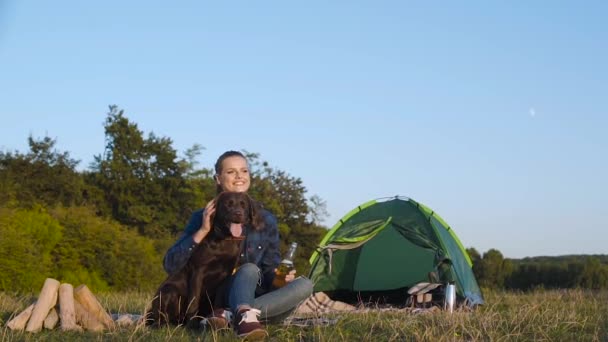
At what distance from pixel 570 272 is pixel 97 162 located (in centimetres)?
1292

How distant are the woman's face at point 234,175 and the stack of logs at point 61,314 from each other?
3.99 feet

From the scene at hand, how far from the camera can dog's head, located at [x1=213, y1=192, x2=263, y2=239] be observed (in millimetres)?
5086

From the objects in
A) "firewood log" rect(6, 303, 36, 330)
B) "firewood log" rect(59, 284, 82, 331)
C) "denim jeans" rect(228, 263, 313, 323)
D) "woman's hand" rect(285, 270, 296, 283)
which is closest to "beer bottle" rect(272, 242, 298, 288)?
"woman's hand" rect(285, 270, 296, 283)

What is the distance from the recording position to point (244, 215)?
517 centimetres

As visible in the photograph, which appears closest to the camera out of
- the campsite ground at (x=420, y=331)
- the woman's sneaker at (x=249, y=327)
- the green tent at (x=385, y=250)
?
the woman's sneaker at (x=249, y=327)

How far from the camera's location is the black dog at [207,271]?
5094 millimetres

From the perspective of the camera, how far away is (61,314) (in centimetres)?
538

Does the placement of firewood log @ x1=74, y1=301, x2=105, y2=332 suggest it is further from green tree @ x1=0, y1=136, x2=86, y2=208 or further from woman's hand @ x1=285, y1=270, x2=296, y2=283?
green tree @ x1=0, y1=136, x2=86, y2=208

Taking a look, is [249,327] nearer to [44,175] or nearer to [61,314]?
[61,314]

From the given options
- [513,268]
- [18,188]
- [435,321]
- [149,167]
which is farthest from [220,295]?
[513,268]

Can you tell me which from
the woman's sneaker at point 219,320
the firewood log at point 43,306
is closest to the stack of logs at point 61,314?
the firewood log at point 43,306

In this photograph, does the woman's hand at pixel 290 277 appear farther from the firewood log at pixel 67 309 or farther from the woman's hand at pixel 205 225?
the firewood log at pixel 67 309

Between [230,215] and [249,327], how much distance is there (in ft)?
2.56

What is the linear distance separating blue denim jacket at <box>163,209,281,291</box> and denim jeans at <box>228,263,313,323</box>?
0.59ft
